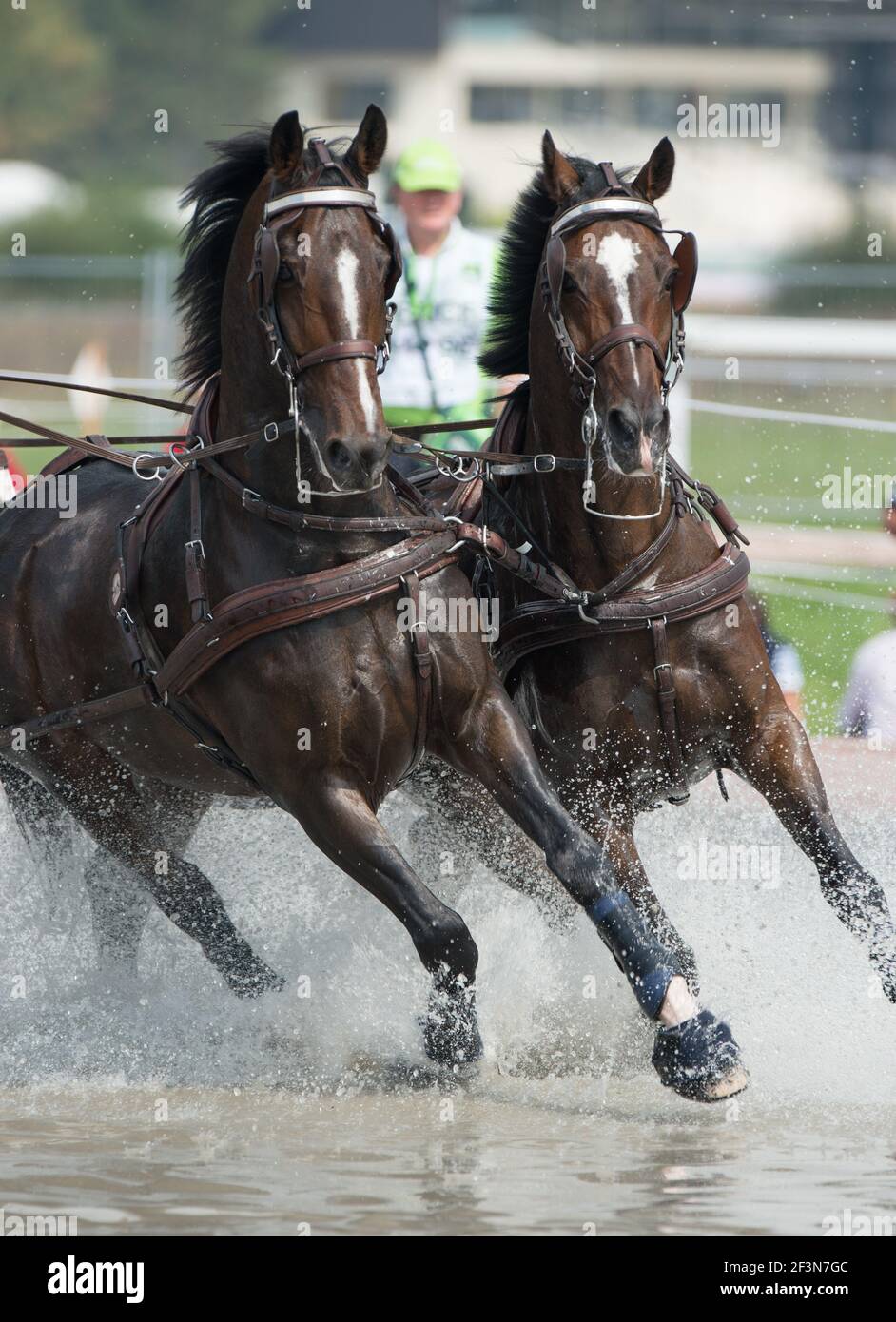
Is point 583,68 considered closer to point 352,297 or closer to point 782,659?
point 782,659

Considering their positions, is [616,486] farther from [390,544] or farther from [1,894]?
[1,894]

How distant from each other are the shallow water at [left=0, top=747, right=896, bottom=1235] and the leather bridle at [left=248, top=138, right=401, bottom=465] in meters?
1.49

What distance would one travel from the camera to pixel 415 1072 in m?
4.63

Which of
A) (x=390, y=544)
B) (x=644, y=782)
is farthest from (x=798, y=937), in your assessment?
(x=390, y=544)

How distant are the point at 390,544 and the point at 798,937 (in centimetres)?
179

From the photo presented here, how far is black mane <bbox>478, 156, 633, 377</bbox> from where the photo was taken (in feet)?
14.6

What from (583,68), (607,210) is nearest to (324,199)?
(607,210)

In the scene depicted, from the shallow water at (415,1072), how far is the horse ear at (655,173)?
5.90ft

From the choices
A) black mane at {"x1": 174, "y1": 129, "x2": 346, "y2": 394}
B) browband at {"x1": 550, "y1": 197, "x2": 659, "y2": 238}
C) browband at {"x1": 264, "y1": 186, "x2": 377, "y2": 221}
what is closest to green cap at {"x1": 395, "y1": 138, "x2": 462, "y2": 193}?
black mane at {"x1": 174, "y1": 129, "x2": 346, "y2": 394}

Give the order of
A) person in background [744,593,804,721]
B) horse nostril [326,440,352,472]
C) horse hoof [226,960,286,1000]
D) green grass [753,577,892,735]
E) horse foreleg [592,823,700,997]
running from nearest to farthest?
horse nostril [326,440,352,472]
horse foreleg [592,823,700,997]
horse hoof [226,960,286,1000]
person in background [744,593,804,721]
green grass [753,577,892,735]

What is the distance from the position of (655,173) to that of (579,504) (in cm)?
74

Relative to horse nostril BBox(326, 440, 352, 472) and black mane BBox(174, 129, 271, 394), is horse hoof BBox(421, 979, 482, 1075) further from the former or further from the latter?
black mane BBox(174, 129, 271, 394)

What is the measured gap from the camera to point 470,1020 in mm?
4230

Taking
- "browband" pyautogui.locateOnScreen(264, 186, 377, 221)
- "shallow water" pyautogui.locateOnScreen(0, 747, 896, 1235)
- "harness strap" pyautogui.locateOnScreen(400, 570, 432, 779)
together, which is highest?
"browband" pyautogui.locateOnScreen(264, 186, 377, 221)
